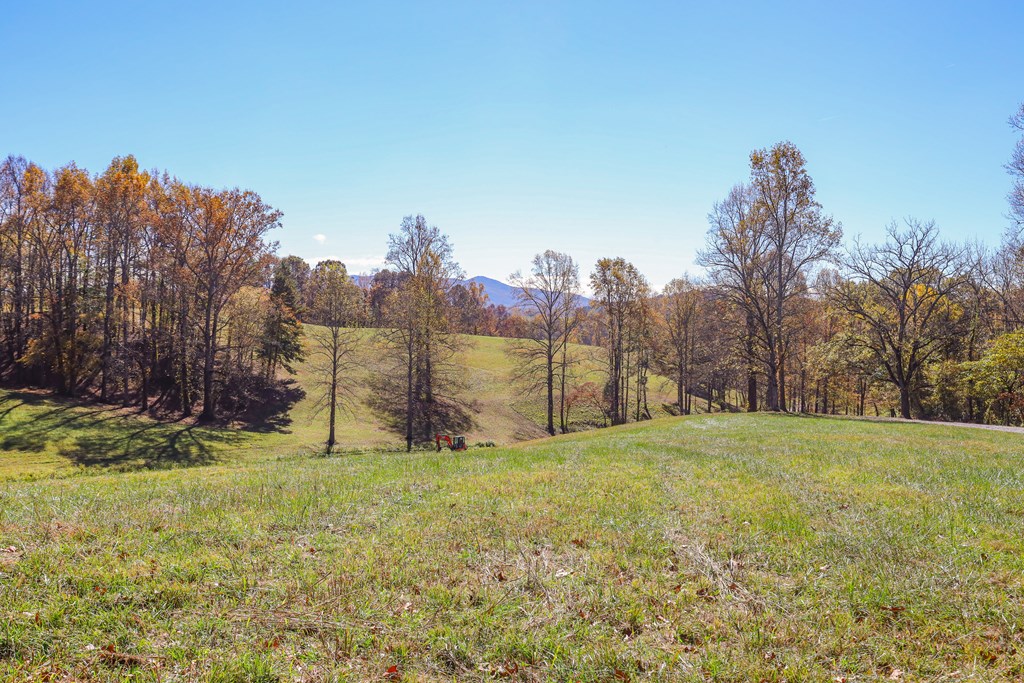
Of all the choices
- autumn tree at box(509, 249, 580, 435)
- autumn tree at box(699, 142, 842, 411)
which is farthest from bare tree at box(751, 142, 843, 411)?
autumn tree at box(509, 249, 580, 435)

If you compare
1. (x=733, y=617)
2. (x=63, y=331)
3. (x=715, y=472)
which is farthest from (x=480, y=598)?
(x=63, y=331)

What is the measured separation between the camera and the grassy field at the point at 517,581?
14.3 ft

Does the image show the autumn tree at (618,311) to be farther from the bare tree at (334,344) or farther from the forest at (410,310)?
the bare tree at (334,344)

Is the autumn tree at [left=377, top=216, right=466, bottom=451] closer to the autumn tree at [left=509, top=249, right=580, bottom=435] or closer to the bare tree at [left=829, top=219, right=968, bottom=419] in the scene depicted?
the autumn tree at [left=509, top=249, right=580, bottom=435]

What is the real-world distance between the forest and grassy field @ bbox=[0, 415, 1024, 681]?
2729 cm

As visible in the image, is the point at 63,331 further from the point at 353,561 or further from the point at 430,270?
the point at 353,561

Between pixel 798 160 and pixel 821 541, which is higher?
pixel 798 160

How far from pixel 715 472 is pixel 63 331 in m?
44.4

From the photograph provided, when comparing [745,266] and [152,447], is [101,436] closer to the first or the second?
[152,447]

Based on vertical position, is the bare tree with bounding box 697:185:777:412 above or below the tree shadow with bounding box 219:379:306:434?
above

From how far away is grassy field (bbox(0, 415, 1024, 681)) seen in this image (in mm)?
4359

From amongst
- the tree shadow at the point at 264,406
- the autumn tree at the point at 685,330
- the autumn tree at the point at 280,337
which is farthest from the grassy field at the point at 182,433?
the autumn tree at the point at 685,330

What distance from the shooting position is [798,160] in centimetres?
3316

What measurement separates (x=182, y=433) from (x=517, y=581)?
34.4 m
